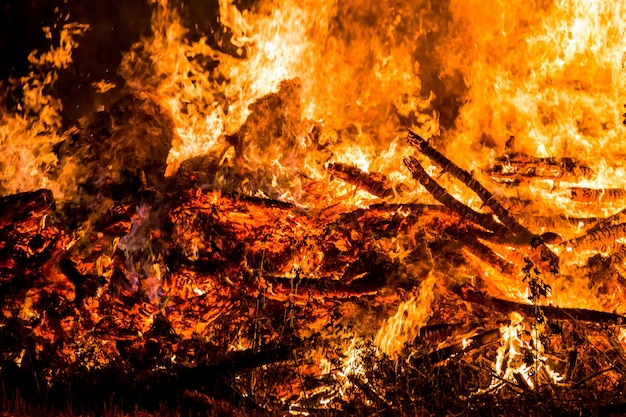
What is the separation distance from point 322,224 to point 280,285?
76cm

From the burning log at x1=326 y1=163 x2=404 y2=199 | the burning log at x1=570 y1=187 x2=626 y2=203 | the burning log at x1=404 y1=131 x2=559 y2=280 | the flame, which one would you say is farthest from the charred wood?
the burning log at x1=570 y1=187 x2=626 y2=203

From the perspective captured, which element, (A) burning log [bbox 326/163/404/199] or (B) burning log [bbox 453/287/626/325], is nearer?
(B) burning log [bbox 453/287/626/325]

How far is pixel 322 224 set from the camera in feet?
18.1

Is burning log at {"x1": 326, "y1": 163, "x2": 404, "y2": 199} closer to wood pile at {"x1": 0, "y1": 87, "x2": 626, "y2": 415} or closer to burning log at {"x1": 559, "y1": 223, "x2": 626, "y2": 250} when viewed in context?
wood pile at {"x1": 0, "y1": 87, "x2": 626, "y2": 415}

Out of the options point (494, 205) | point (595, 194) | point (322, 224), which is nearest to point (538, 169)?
point (595, 194)

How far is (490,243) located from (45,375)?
4002 millimetres

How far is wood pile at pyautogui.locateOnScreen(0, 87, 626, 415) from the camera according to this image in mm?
4457

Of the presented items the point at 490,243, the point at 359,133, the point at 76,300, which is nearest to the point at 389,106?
the point at 359,133

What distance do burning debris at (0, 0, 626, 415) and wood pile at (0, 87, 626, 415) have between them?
2 centimetres

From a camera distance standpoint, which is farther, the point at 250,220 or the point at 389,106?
the point at 389,106

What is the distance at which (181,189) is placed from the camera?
5.46m

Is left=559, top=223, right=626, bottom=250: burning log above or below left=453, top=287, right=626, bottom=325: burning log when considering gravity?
above

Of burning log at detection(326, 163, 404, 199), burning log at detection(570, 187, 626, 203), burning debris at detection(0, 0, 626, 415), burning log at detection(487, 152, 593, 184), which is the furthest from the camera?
burning log at detection(326, 163, 404, 199)

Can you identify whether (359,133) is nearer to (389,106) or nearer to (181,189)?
(389,106)
